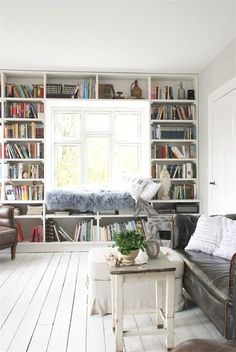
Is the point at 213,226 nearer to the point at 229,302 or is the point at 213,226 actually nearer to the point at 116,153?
the point at 229,302

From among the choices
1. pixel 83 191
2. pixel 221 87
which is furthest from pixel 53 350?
pixel 221 87

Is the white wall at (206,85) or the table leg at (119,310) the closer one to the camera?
the table leg at (119,310)

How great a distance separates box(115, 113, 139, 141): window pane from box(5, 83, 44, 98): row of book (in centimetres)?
133

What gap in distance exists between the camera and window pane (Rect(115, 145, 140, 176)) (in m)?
5.71

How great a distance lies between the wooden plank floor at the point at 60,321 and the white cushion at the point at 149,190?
5.20 feet

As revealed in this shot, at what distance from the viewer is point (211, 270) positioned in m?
2.57

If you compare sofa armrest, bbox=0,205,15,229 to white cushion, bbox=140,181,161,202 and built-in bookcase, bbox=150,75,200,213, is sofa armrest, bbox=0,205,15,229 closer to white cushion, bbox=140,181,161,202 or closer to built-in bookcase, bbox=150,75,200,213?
white cushion, bbox=140,181,161,202

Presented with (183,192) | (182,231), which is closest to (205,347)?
(182,231)

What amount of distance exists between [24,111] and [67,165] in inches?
43.2

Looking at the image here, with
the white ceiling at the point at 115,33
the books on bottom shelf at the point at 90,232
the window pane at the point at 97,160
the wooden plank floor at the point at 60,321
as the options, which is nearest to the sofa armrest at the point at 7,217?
the wooden plank floor at the point at 60,321

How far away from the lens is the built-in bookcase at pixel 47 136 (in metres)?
5.19

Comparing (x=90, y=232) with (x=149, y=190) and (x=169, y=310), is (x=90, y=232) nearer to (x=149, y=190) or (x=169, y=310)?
(x=149, y=190)

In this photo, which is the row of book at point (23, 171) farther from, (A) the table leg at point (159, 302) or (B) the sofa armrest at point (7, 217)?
(A) the table leg at point (159, 302)

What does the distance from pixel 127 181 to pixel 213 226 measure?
7.81 ft
